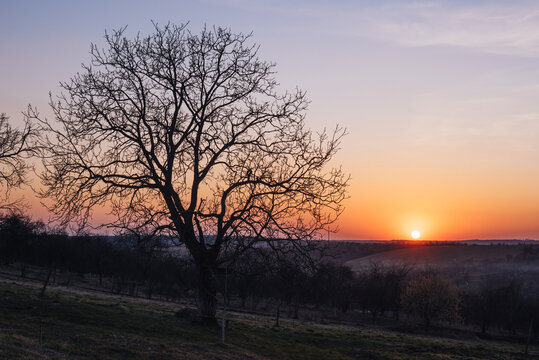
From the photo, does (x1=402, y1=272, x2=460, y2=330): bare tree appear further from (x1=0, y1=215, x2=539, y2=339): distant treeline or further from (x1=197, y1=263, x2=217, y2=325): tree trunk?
(x1=197, y1=263, x2=217, y2=325): tree trunk

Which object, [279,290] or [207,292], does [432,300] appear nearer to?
[279,290]

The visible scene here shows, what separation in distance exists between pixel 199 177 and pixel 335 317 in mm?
68970

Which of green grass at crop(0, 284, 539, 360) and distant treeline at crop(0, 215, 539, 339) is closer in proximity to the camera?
green grass at crop(0, 284, 539, 360)

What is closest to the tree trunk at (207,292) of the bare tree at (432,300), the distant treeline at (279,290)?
the distant treeline at (279,290)

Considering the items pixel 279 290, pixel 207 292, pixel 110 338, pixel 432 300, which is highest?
pixel 207 292

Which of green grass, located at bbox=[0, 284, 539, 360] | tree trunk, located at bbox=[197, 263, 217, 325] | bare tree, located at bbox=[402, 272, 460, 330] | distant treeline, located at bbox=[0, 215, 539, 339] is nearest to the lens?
green grass, located at bbox=[0, 284, 539, 360]

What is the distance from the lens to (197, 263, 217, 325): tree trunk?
2325cm

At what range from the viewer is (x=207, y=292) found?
23.2 m

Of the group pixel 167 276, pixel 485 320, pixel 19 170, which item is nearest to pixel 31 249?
pixel 167 276

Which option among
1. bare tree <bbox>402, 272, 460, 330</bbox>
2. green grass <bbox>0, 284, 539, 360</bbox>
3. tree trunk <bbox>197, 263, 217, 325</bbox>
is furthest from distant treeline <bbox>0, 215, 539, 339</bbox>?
tree trunk <bbox>197, 263, 217, 325</bbox>

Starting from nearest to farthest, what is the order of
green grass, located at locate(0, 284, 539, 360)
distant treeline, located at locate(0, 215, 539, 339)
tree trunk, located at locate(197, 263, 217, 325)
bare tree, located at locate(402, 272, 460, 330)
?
1. green grass, located at locate(0, 284, 539, 360)
2. tree trunk, located at locate(197, 263, 217, 325)
3. distant treeline, located at locate(0, 215, 539, 339)
4. bare tree, located at locate(402, 272, 460, 330)

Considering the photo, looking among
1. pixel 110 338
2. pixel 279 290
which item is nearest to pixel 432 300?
pixel 279 290

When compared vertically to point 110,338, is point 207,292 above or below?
above

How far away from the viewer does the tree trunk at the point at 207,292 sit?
76.3 feet
